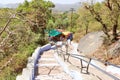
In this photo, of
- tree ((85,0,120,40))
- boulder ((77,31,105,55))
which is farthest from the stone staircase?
tree ((85,0,120,40))

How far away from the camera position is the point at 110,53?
20000mm

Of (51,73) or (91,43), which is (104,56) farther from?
(51,73)

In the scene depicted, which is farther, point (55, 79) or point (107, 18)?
point (107, 18)

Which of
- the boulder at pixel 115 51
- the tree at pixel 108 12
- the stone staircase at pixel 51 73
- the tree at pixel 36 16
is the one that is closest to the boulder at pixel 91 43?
the tree at pixel 108 12

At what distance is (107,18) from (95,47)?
260 centimetres

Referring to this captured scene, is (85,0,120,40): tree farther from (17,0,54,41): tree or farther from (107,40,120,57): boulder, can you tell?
(17,0,54,41): tree

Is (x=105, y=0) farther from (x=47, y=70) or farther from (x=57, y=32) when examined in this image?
(x=57, y=32)

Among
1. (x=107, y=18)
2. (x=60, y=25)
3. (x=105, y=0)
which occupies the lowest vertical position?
(x=60, y=25)

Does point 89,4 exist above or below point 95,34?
above

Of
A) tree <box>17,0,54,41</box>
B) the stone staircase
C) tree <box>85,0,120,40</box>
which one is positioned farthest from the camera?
tree <box>85,0,120,40</box>

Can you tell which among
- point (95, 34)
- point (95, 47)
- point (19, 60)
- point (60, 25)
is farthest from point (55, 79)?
point (60, 25)

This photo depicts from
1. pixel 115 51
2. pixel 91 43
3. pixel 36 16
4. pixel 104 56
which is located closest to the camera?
pixel 36 16

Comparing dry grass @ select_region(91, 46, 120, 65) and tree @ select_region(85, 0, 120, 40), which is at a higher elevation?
tree @ select_region(85, 0, 120, 40)

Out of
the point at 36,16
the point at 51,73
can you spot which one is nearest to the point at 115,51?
the point at 36,16
